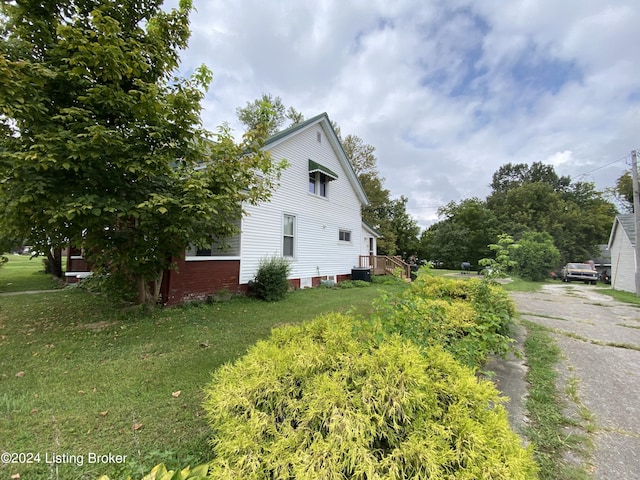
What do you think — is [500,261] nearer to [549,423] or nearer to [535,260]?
[549,423]

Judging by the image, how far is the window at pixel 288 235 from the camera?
10.5 metres

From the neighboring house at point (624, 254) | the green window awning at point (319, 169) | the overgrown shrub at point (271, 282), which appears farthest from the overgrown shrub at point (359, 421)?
the neighboring house at point (624, 254)

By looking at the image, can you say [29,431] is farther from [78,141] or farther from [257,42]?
[257,42]

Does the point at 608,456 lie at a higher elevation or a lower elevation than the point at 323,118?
lower

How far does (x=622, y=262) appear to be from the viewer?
15.2 metres

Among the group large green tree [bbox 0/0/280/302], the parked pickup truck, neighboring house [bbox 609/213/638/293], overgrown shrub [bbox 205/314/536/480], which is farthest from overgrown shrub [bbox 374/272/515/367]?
the parked pickup truck

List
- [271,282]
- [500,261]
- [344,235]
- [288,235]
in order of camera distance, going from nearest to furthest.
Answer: [500,261]
[271,282]
[288,235]
[344,235]

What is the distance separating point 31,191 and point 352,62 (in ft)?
34.6

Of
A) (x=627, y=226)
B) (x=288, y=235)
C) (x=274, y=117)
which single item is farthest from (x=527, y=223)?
(x=288, y=235)

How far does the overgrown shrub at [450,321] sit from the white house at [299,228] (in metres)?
5.47

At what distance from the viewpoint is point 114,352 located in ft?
13.4

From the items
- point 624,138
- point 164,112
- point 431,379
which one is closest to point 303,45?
point 164,112

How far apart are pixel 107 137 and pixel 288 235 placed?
22.9 ft

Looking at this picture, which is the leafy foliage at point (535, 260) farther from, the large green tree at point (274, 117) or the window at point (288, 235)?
the large green tree at point (274, 117)
